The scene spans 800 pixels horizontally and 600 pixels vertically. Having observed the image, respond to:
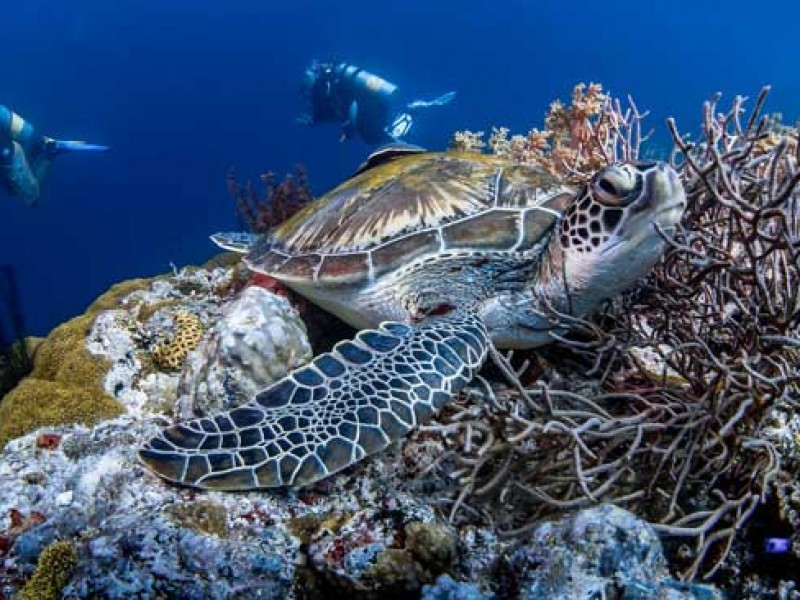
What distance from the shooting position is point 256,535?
5.75ft

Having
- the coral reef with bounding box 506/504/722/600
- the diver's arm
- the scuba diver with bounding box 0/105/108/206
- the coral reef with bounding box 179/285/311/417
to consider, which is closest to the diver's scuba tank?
the scuba diver with bounding box 0/105/108/206

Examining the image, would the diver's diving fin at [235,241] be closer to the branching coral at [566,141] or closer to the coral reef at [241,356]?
the coral reef at [241,356]

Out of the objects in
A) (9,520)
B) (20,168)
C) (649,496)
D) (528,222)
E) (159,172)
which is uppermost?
(159,172)

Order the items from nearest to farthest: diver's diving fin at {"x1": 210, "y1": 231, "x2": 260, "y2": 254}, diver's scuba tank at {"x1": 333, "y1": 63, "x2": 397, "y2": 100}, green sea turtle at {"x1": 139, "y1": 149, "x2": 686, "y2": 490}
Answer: green sea turtle at {"x1": 139, "y1": 149, "x2": 686, "y2": 490} < diver's diving fin at {"x1": 210, "y1": 231, "x2": 260, "y2": 254} < diver's scuba tank at {"x1": 333, "y1": 63, "x2": 397, "y2": 100}

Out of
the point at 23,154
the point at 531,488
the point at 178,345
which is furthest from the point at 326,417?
the point at 23,154

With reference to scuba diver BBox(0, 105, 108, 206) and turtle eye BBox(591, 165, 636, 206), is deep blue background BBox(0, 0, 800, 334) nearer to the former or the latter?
scuba diver BBox(0, 105, 108, 206)

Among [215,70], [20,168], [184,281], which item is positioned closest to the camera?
[184,281]

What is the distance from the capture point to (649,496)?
1.88 m

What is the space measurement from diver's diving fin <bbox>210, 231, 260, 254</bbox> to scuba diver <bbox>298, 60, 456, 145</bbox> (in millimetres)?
5724

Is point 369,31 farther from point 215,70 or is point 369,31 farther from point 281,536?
point 281,536

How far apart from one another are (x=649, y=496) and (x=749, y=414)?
422 millimetres

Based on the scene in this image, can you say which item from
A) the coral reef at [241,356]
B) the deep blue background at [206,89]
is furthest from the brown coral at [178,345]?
the deep blue background at [206,89]

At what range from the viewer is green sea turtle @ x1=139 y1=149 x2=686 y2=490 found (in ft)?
6.21

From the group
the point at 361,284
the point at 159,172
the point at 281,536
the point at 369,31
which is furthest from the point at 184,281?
the point at 369,31
